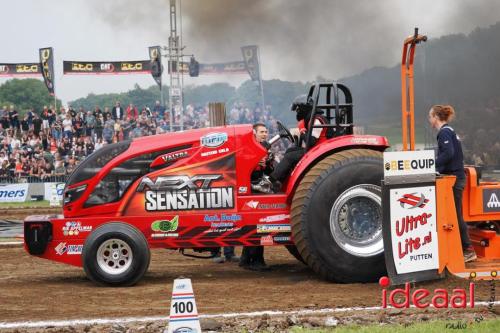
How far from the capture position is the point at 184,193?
8.12 m

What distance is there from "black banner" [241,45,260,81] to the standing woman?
2199 centimetres

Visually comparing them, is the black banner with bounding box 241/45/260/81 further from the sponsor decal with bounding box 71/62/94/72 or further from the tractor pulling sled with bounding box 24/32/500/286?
the tractor pulling sled with bounding box 24/32/500/286

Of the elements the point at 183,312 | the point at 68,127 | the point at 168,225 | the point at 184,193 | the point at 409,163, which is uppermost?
the point at 68,127

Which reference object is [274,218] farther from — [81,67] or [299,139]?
[81,67]

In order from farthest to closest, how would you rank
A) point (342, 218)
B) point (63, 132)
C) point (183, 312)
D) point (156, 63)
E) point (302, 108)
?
1. point (156, 63)
2. point (63, 132)
3. point (302, 108)
4. point (342, 218)
5. point (183, 312)

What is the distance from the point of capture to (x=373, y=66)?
25.2 m

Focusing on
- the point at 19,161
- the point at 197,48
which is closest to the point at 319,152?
the point at 19,161

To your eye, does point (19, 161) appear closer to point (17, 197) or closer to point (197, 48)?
point (17, 197)

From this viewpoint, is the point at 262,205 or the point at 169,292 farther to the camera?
the point at 262,205

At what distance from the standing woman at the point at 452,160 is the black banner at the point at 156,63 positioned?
2171 cm

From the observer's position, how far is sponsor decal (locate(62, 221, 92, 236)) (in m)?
8.07

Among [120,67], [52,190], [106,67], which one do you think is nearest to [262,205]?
[52,190]

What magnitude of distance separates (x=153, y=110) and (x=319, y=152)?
1998 centimetres

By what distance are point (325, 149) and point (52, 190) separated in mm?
14688
